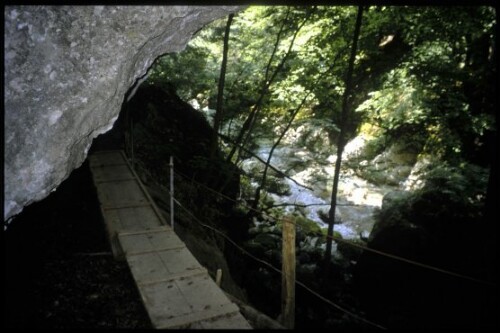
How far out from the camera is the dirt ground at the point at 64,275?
148 inches

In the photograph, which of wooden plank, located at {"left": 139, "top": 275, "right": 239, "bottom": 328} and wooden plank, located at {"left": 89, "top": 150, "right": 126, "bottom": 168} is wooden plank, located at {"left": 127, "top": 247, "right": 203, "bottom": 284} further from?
wooden plank, located at {"left": 89, "top": 150, "right": 126, "bottom": 168}

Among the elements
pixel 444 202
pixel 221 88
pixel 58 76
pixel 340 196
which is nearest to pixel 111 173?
pixel 221 88

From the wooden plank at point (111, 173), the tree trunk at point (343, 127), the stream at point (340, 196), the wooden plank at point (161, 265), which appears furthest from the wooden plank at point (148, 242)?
the stream at point (340, 196)

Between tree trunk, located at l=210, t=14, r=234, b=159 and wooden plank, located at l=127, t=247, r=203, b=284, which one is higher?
tree trunk, located at l=210, t=14, r=234, b=159

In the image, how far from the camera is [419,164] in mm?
16203

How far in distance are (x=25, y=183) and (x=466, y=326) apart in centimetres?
827

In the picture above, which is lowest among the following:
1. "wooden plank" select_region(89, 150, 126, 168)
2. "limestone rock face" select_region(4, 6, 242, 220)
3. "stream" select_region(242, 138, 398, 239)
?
"stream" select_region(242, 138, 398, 239)

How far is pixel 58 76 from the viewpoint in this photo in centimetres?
264

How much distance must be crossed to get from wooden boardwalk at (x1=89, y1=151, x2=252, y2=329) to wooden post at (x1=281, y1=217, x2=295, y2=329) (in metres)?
0.75

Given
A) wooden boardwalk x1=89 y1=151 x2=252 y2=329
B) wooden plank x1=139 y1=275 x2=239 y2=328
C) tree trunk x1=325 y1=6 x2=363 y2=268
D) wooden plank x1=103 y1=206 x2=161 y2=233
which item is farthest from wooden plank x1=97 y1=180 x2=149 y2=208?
tree trunk x1=325 y1=6 x2=363 y2=268

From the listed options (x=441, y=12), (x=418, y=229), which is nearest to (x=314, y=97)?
(x=441, y=12)

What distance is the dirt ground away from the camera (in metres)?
3.76

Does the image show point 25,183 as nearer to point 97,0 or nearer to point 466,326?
point 97,0

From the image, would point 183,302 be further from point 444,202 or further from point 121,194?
point 444,202
